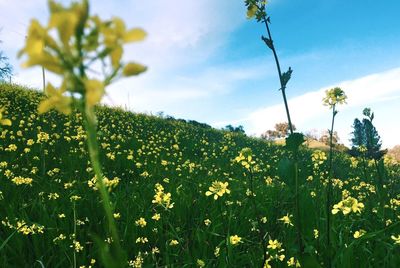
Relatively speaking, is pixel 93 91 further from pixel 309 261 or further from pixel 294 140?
pixel 294 140

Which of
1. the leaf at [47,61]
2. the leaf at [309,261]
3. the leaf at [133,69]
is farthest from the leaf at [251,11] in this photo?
the leaf at [47,61]

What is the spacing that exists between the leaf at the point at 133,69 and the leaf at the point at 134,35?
2.5 inches

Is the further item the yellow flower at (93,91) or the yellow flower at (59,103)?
the yellow flower at (59,103)

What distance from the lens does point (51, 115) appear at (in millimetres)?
11703

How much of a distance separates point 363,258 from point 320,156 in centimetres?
134

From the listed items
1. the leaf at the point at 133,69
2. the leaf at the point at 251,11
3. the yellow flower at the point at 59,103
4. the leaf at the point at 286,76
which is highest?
the leaf at the point at 251,11

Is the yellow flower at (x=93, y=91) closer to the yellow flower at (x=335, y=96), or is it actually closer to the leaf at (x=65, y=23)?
the leaf at (x=65, y=23)

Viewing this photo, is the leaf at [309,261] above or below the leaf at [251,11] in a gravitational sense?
below

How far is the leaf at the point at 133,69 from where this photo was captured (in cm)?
88

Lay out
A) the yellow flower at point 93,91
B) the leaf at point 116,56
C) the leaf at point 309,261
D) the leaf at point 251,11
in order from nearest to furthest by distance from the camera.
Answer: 1. the yellow flower at point 93,91
2. the leaf at point 116,56
3. the leaf at point 309,261
4. the leaf at point 251,11

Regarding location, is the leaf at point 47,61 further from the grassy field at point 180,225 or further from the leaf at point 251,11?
the leaf at point 251,11

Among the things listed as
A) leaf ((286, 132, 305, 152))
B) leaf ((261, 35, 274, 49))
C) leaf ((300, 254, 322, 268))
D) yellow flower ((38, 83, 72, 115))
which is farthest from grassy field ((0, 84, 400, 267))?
leaf ((261, 35, 274, 49))

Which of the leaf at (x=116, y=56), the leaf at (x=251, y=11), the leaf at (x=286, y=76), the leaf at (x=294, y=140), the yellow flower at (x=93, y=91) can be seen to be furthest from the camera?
the leaf at (x=251, y=11)

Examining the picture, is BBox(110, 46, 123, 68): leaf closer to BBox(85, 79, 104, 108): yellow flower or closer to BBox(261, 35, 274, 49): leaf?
BBox(85, 79, 104, 108): yellow flower
